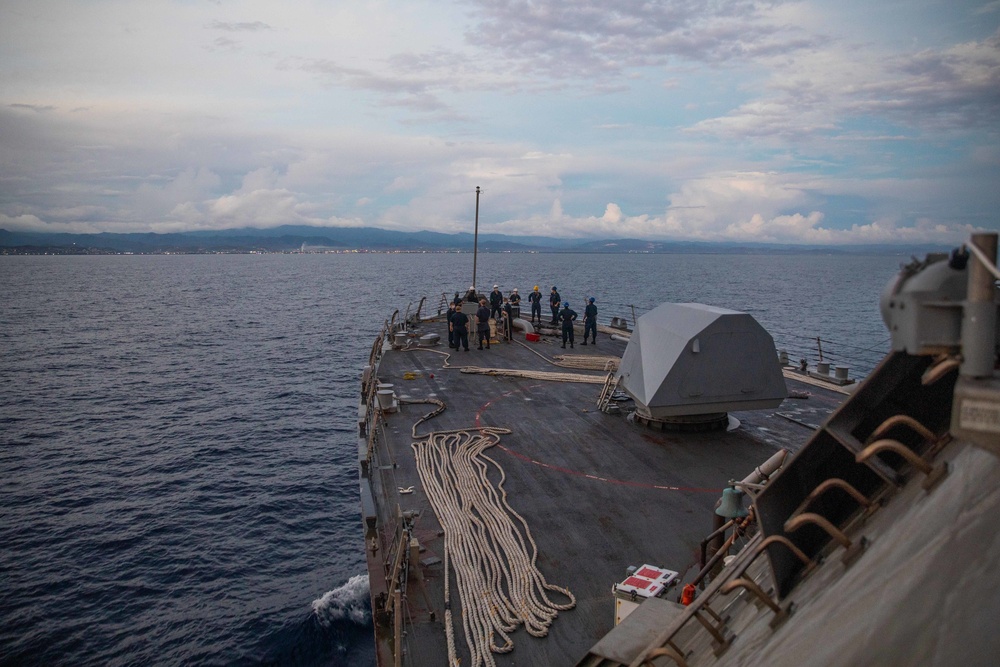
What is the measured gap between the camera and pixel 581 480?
11023 mm

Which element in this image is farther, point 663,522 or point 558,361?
point 558,361

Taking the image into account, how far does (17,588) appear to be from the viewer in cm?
1383

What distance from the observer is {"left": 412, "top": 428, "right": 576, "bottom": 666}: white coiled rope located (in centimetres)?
696

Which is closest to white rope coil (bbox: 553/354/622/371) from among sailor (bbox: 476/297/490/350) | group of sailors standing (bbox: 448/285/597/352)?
group of sailors standing (bbox: 448/285/597/352)

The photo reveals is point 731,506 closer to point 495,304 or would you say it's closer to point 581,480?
point 581,480

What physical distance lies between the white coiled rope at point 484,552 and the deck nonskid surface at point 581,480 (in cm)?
13

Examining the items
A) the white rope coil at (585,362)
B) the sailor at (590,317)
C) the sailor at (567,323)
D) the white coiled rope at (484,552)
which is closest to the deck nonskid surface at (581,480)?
the white coiled rope at (484,552)

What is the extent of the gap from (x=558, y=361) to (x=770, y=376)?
8654mm

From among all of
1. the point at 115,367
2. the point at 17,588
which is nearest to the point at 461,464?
the point at 17,588

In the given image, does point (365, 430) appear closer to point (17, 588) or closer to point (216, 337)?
point (17, 588)

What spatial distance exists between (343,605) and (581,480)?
535 centimetres

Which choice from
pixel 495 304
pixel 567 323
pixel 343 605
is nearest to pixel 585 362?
pixel 567 323

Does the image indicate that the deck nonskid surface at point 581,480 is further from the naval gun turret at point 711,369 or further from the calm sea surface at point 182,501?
the calm sea surface at point 182,501

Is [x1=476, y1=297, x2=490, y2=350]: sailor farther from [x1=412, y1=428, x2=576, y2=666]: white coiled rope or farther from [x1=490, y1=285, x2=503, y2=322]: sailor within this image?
[x1=412, y1=428, x2=576, y2=666]: white coiled rope
